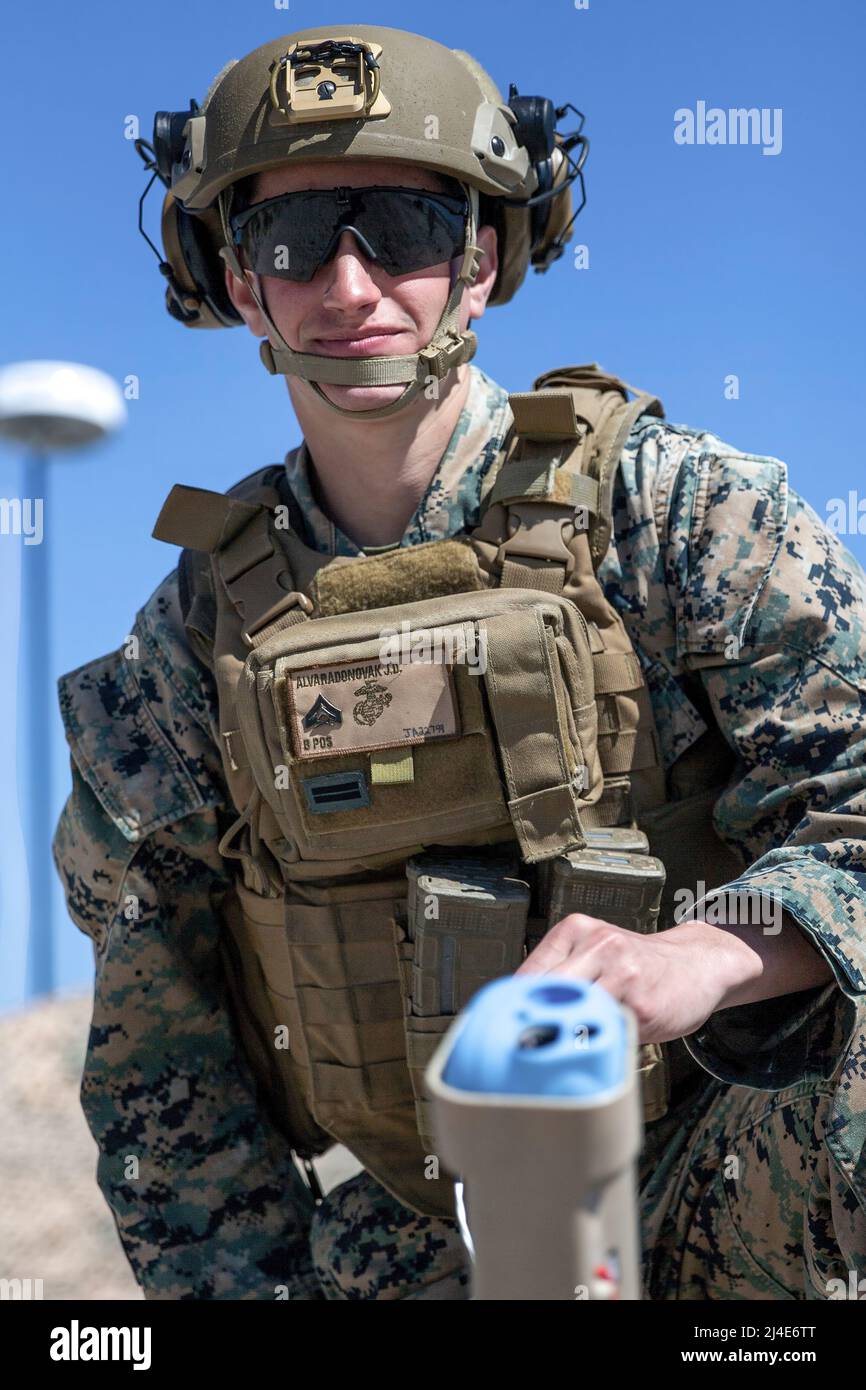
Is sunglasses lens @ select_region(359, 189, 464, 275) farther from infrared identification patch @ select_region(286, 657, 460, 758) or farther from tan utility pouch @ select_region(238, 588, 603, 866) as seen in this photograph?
infrared identification patch @ select_region(286, 657, 460, 758)

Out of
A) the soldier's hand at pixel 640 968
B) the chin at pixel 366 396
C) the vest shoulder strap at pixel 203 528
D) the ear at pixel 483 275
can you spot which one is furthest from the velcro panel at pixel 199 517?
the soldier's hand at pixel 640 968

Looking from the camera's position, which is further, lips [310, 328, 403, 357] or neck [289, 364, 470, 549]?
neck [289, 364, 470, 549]

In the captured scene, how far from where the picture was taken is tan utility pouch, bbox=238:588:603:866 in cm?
373

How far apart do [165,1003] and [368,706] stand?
1.24 m

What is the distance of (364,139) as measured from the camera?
3924 mm

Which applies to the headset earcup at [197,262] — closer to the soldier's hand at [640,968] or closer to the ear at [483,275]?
the ear at [483,275]

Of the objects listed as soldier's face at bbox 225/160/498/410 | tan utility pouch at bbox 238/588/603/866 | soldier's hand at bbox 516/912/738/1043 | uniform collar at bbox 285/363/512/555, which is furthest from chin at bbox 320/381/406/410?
soldier's hand at bbox 516/912/738/1043

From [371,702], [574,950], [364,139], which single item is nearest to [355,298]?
[364,139]

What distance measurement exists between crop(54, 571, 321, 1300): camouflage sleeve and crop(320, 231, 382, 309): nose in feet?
3.25

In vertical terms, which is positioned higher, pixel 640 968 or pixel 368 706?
pixel 368 706

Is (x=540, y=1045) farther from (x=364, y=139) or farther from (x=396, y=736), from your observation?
(x=364, y=139)

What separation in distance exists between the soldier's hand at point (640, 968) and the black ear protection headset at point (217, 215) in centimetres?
238

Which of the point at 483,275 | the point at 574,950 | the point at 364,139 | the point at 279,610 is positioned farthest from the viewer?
the point at 483,275
